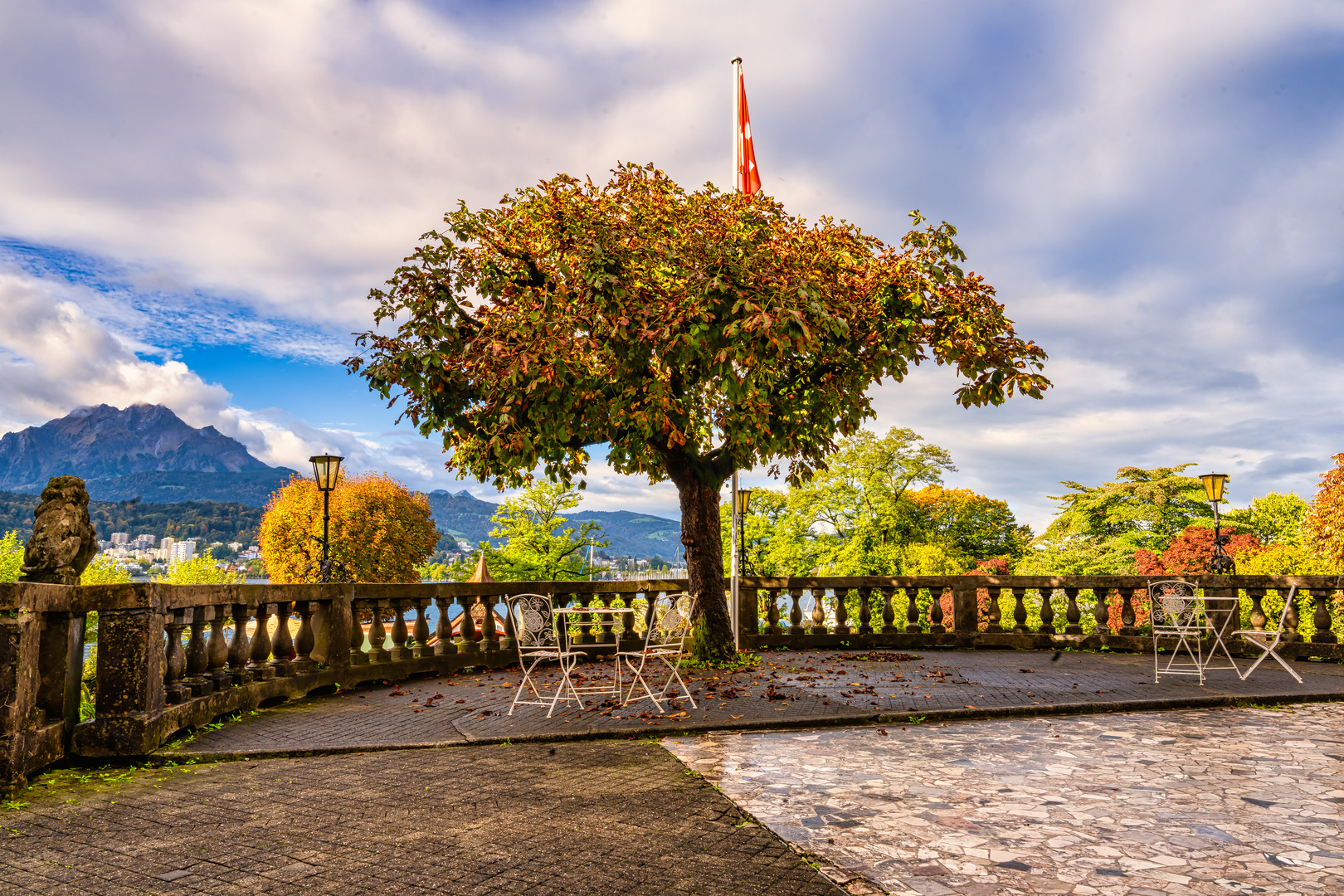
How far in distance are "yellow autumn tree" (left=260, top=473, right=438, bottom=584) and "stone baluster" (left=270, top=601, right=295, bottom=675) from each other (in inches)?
1611

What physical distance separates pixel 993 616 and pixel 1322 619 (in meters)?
4.94

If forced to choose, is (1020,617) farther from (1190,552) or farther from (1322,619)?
(1190,552)

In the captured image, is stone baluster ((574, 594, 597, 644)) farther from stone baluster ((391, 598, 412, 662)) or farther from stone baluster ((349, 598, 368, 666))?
stone baluster ((349, 598, 368, 666))

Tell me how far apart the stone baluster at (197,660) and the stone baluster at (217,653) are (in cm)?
10

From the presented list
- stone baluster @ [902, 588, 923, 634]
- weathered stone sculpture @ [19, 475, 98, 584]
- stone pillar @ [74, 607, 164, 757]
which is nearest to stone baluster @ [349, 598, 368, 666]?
weathered stone sculpture @ [19, 475, 98, 584]

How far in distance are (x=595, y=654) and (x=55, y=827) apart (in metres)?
9.78

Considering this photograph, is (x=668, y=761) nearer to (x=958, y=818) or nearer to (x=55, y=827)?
(x=958, y=818)

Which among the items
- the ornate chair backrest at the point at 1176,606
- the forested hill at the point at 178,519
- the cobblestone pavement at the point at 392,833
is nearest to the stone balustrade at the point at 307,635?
the cobblestone pavement at the point at 392,833

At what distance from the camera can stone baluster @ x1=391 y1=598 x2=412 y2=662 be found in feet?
36.3

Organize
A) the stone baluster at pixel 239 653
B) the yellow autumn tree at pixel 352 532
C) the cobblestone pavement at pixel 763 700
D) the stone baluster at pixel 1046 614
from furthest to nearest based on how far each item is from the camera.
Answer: the yellow autumn tree at pixel 352 532, the stone baluster at pixel 1046 614, the stone baluster at pixel 239 653, the cobblestone pavement at pixel 763 700

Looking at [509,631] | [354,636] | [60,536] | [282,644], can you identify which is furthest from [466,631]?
[60,536]

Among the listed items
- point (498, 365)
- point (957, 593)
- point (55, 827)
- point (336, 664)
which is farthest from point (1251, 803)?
point (957, 593)

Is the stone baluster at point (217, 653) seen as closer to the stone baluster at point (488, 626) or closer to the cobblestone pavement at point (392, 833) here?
the cobblestone pavement at point (392, 833)

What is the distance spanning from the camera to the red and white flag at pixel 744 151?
13961mm
